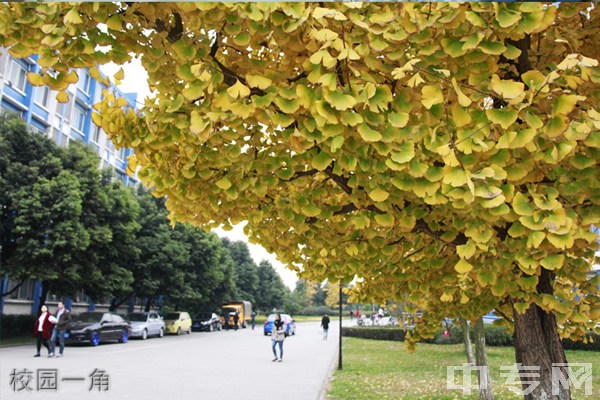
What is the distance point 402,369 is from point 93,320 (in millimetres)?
15029

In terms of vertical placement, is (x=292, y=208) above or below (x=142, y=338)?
above

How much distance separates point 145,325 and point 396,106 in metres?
29.7

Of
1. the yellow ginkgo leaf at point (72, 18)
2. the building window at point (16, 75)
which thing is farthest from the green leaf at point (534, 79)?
the building window at point (16, 75)

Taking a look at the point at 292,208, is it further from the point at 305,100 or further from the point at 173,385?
the point at 173,385

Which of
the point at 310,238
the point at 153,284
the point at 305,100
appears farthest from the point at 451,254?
the point at 153,284

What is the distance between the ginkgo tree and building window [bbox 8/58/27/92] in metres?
28.4

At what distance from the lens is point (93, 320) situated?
942 inches

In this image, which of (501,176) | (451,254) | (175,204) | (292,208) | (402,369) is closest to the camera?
(501,176)

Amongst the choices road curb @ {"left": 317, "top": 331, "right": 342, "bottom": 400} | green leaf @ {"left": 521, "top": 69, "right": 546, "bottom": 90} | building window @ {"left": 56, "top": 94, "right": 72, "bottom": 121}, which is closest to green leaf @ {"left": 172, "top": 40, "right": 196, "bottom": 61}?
green leaf @ {"left": 521, "top": 69, "right": 546, "bottom": 90}

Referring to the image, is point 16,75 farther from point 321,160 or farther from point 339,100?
point 339,100

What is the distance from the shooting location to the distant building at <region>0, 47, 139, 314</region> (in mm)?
27680

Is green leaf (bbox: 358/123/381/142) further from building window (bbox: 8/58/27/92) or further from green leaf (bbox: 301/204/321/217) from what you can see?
building window (bbox: 8/58/27/92)

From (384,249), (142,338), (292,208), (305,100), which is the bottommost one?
(142,338)

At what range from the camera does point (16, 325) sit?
81.9ft
